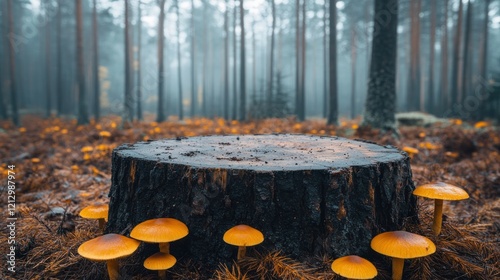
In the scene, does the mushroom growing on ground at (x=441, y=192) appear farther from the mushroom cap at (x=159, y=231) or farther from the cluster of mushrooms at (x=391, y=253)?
the mushroom cap at (x=159, y=231)

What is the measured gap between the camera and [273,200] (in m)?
2.31

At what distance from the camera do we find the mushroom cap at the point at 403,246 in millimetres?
1932

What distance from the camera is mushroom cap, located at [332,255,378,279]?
1853 mm

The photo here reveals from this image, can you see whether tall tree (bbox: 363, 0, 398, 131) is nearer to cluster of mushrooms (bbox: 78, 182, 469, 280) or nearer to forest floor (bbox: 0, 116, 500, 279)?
forest floor (bbox: 0, 116, 500, 279)

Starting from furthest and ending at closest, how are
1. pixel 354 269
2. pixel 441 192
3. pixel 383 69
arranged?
pixel 383 69 → pixel 441 192 → pixel 354 269

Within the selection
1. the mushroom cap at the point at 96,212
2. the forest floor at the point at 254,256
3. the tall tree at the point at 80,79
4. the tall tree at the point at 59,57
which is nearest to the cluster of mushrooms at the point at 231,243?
the forest floor at the point at 254,256

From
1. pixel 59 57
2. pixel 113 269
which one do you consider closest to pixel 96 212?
pixel 113 269

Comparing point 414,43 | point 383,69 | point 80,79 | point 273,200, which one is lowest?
point 273,200

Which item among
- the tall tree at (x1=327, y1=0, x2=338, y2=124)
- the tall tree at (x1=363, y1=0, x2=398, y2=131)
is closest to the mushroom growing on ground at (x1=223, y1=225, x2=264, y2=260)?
the tall tree at (x1=363, y1=0, x2=398, y2=131)

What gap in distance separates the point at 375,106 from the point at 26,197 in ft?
29.6

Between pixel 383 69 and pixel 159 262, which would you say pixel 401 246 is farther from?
pixel 383 69

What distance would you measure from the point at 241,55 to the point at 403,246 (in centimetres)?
1781

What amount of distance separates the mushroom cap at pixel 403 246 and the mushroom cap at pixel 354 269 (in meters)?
0.15

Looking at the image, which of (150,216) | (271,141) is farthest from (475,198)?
(150,216)
